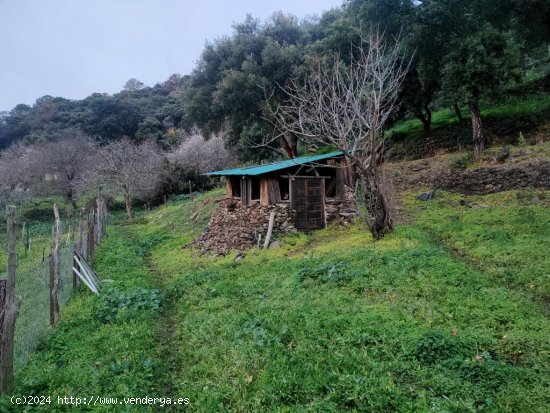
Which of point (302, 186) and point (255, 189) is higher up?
point (302, 186)

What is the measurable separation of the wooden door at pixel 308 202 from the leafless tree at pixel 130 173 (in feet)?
57.6

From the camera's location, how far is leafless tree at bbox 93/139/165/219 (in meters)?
29.3

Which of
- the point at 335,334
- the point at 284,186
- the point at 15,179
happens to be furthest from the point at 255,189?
the point at 15,179

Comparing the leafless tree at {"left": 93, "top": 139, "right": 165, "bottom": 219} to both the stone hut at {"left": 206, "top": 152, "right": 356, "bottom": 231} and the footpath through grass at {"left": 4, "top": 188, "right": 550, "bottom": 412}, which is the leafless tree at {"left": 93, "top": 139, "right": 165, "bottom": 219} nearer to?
the stone hut at {"left": 206, "top": 152, "right": 356, "bottom": 231}

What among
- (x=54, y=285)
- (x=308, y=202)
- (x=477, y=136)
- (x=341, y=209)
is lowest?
(x=341, y=209)

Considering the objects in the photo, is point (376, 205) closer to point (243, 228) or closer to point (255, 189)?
point (243, 228)

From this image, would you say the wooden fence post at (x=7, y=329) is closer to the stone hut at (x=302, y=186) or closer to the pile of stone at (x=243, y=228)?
the pile of stone at (x=243, y=228)

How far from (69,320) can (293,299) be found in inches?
175

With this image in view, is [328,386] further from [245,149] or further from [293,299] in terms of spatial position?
[245,149]

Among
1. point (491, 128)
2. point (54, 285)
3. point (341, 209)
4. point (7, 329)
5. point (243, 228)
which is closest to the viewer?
point (7, 329)

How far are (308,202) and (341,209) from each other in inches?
71.4

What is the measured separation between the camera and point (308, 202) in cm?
1608

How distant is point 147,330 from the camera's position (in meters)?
6.84

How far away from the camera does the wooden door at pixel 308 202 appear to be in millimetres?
15836
